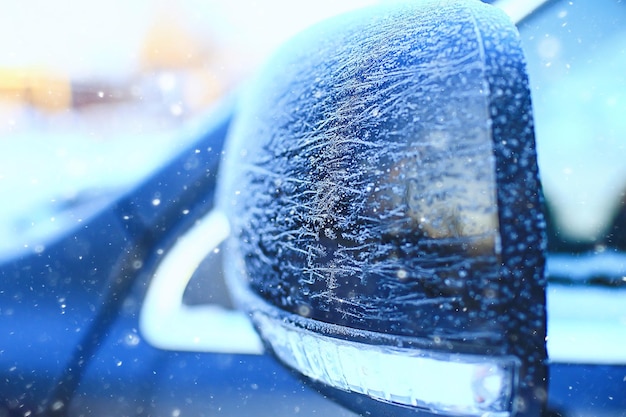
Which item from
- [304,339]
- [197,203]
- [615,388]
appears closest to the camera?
[304,339]

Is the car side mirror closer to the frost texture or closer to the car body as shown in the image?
the frost texture

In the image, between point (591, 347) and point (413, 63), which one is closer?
point (413, 63)

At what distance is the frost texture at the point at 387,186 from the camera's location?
569 mm

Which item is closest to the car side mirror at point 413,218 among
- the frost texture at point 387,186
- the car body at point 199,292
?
the frost texture at point 387,186

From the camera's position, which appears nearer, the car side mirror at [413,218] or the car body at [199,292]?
the car side mirror at [413,218]

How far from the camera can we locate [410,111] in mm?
603

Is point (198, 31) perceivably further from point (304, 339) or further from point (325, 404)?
point (325, 404)

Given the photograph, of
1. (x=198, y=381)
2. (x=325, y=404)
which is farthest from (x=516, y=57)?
(x=198, y=381)

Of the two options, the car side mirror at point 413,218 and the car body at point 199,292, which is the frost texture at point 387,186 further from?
the car body at point 199,292

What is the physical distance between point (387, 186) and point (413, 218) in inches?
2.0

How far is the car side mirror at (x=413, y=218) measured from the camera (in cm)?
57

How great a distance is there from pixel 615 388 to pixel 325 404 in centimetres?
53

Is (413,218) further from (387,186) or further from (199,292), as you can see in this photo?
(199,292)

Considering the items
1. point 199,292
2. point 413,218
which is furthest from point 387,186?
point 199,292
